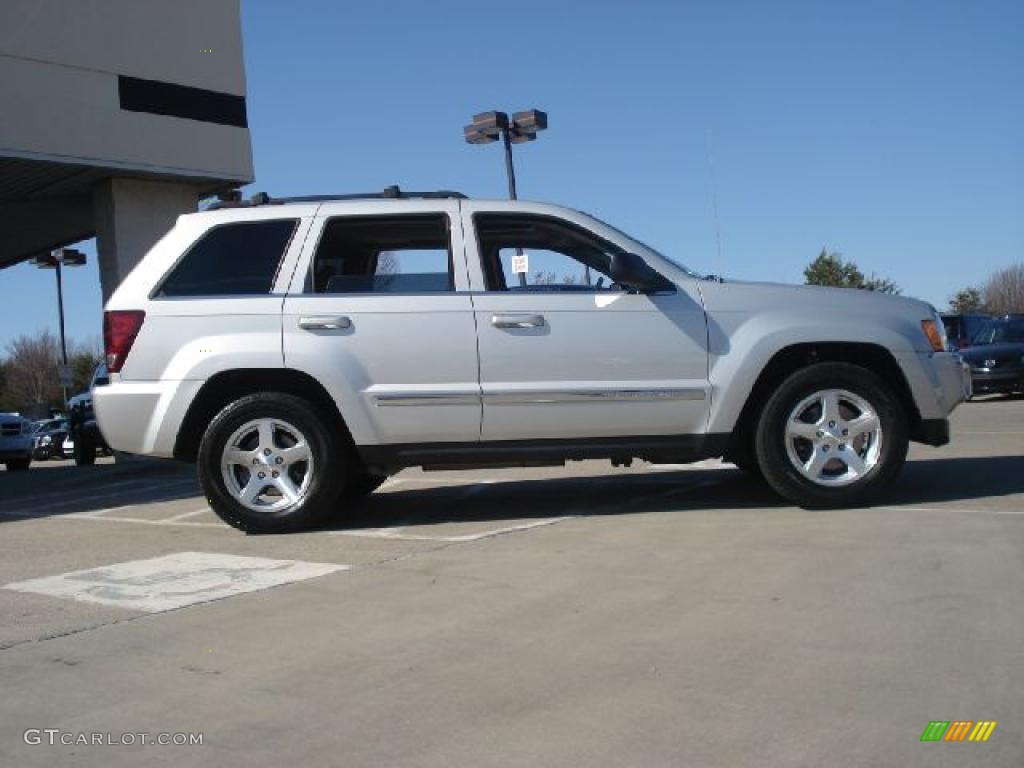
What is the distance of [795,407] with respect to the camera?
6.38m

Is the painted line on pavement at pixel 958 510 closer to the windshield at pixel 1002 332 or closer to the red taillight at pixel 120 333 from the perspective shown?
the red taillight at pixel 120 333

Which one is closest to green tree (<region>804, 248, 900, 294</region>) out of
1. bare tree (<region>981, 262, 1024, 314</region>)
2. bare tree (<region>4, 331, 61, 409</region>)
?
bare tree (<region>981, 262, 1024, 314</region>)

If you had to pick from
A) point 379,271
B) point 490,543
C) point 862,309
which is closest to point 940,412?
point 862,309

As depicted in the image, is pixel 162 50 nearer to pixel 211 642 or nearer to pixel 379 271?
pixel 379 271

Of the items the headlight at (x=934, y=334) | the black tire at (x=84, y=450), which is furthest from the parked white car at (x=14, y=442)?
the headlight at (x=934, y=334)

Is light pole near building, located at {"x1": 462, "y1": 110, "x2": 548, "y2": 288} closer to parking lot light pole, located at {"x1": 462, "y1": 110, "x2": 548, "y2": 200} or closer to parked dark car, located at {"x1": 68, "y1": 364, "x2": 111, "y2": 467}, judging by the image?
parking lot light pole, located at {"x1": 462, "y1": 110, "x2": 548, "y2": 200}

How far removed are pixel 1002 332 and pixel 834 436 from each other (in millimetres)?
15676

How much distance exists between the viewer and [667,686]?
3.48 metres

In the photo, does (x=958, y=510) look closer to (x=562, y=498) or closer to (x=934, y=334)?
(x=934, y=334)

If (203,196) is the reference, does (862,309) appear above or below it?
below

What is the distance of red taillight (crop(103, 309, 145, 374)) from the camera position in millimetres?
6410

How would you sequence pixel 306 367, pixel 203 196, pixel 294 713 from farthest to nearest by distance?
pixel 203 196 < pixel 306 367 < pixel 294 713

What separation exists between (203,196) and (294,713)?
14.2 metres

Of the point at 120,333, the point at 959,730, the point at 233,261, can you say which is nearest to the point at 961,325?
the point at 233,261
